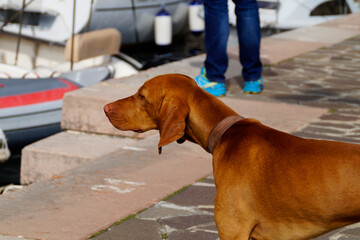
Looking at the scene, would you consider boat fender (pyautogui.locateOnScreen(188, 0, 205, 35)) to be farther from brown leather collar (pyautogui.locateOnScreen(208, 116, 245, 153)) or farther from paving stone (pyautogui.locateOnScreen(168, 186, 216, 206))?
brown leather collar (pyautogui.locateOnScreen(208, 116, 245, 153))

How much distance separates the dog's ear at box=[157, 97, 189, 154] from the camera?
112 inches

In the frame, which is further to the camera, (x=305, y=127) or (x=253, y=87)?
(x=253, y=87)

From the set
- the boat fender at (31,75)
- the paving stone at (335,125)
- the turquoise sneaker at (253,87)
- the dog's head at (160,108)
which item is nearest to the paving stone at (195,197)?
the dog's head at (160,108)

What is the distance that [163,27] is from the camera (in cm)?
1717

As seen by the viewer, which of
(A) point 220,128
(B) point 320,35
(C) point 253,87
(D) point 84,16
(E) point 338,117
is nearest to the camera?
(A) point 220,128

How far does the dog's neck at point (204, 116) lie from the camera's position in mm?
2979

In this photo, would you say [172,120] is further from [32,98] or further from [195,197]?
[32,98]

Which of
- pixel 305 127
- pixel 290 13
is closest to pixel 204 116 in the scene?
pixel 305 127

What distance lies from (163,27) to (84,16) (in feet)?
10.7

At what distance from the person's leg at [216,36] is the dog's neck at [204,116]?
2777 mm

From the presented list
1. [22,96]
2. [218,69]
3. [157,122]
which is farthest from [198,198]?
[22,96]

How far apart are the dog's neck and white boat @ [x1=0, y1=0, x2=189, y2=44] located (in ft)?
32.0

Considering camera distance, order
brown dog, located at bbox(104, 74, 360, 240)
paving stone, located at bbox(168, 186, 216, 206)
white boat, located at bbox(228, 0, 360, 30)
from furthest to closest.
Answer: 1. white boat, located at bbox(228, 0, 360, 30)
2. paving stone, located at bbox(168, 186, 216, 206)
3. brown dog, located at bbox(104, 74, 360, 240)

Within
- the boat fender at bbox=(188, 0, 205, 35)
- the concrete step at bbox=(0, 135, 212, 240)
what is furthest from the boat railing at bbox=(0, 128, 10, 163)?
the boat fender at bbox=(188, 0, 205, 35)
